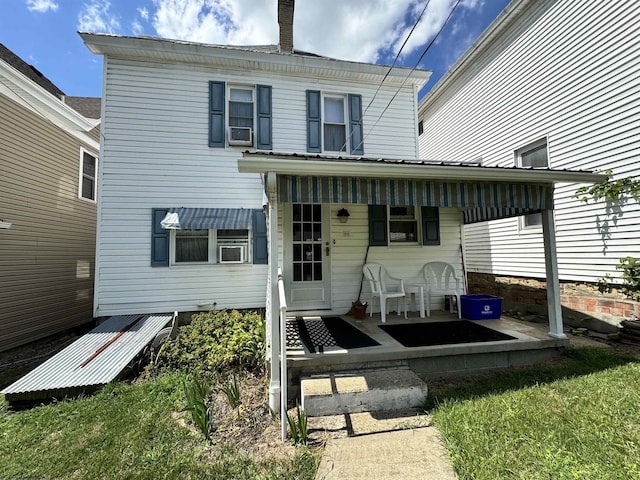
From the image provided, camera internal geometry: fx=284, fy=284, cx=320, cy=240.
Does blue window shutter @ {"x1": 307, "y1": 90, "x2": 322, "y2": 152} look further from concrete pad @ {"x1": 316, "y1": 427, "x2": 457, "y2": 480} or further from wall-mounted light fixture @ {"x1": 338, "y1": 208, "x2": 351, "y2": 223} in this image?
concrete pad @ {"x1": 316, "y1": 427, "x2": 457, "y2": 480}

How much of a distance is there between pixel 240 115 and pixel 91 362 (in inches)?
202

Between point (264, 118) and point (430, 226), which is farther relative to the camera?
point (264, 118)

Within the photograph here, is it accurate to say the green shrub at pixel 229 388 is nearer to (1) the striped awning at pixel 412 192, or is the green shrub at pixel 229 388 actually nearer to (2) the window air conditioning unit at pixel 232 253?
(1) the striped awning at pixel 412 192

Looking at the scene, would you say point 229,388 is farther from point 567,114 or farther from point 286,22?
point 286,22

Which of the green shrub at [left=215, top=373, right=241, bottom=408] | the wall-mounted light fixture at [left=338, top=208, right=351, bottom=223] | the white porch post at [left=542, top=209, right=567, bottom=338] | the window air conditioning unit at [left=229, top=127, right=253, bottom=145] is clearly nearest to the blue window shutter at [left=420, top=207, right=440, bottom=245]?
the wall-mounted light fixture at [left=338, top=208, right=351, bottom=223]

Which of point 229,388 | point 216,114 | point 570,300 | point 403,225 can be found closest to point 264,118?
point 216,114

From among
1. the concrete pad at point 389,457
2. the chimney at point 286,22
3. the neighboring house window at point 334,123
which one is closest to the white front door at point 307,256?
the neighboring house window at point 334,123

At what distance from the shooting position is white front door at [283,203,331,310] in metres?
5.47

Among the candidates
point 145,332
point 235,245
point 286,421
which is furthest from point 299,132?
point 286,421

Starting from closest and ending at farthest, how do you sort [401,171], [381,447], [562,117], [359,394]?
1. [381,447]
2. [359,394]
3. [401,171]
4. [562,117]

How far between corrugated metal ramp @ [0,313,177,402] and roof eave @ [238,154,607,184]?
10.2 ft

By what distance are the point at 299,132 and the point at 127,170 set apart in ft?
11.7

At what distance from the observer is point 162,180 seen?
5.71m

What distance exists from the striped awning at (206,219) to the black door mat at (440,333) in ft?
11.0
